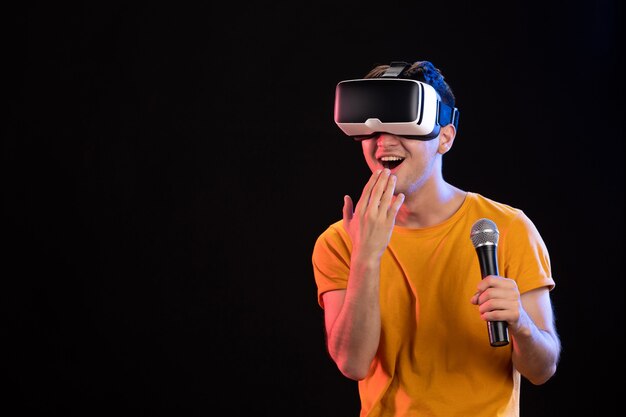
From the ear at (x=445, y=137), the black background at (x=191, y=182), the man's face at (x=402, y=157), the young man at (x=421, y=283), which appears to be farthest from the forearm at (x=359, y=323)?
the black background at (x=191, y=182)

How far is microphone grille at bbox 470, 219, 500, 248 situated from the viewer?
1597 mm

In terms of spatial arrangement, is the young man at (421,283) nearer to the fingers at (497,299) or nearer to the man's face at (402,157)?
the man's face at (402,157)

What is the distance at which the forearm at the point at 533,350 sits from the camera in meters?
1.65

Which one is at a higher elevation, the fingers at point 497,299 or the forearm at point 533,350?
the fingers at point 497,299

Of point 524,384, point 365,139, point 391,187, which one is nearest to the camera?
point 391,187

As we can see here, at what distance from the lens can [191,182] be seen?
131 inches

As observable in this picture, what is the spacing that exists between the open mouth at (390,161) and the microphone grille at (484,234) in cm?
35

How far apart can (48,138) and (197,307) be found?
91cm

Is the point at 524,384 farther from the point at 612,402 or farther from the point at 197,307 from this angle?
the point at 197,307

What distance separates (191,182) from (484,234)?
1907mm

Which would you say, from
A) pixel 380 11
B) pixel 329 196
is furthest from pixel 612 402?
pixel 380 11

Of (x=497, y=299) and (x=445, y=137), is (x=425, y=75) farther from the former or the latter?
(x=497, y=299)

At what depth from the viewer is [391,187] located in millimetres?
1815

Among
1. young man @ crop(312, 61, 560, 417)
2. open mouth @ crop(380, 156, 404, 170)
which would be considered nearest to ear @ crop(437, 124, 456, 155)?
young man @ crop(312, 61, 560, 417)
